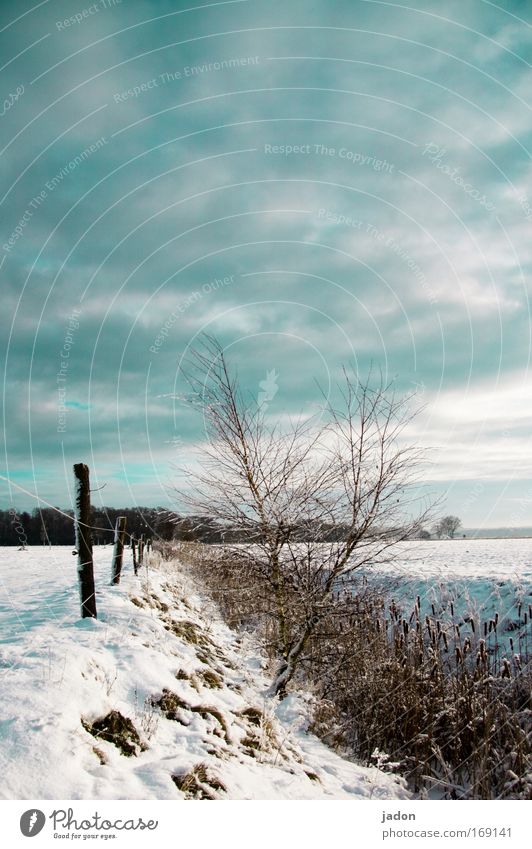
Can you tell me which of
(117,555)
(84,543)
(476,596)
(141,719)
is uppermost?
(84,543)

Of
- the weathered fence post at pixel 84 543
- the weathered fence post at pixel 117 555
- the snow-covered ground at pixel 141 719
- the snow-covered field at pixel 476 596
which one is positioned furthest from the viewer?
the weathered fence post at pixel 117 555

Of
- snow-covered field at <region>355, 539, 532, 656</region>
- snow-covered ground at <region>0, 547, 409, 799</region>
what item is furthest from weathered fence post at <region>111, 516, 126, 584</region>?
snow-covered field at <region>355, 539, 532, 656</region>

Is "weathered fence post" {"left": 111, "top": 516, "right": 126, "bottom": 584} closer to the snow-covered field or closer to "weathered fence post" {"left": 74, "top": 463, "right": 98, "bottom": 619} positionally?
"weathered fence post" {"left": 74, "top": 463, "right": 98, "bottom": 619}

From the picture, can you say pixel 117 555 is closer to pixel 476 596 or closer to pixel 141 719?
pixel 141 719

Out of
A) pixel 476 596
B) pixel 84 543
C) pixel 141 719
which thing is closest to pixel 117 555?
pixel 84 543

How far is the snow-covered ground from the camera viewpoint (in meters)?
4.01

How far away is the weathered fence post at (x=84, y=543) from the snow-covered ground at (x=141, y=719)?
313 millimetres

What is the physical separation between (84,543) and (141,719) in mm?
3331

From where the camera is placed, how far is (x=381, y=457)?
788 cm

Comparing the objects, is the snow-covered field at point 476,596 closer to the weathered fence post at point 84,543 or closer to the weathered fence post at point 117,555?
the weathered fence post at point 84,543

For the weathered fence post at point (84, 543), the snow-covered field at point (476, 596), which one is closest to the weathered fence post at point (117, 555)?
the weathered fence post at point (84, 543)

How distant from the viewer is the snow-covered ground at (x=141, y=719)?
4012 millimetres

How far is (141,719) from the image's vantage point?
16.8 ft

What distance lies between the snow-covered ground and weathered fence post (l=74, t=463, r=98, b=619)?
0.31 meters
